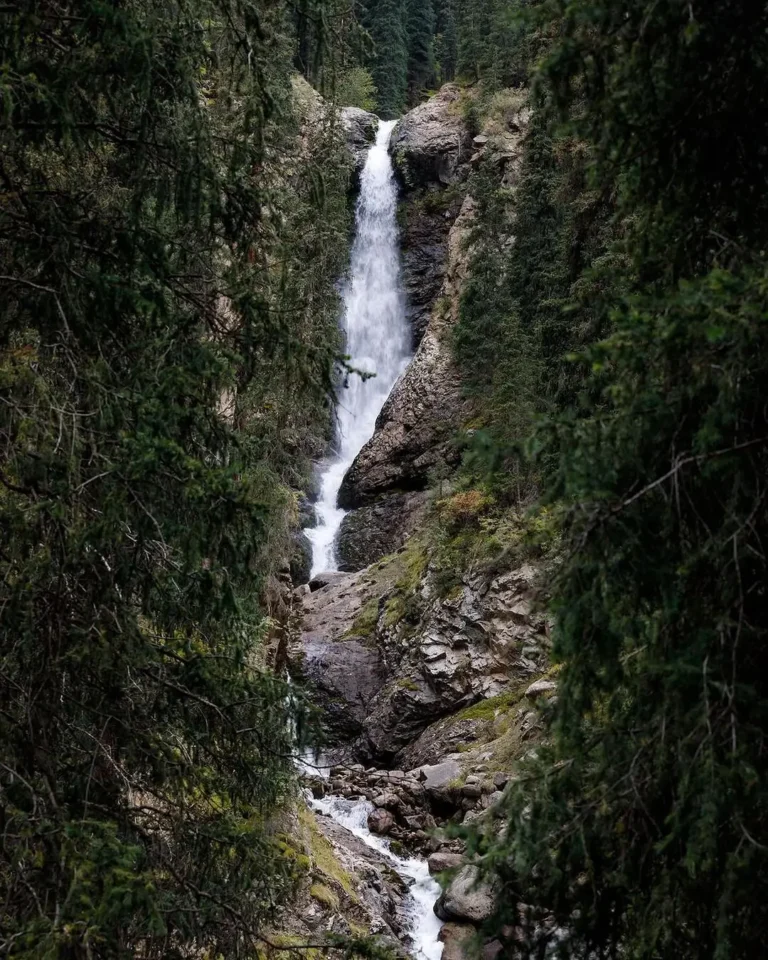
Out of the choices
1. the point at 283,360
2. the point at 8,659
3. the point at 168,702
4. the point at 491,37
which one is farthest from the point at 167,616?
the point at 491,37

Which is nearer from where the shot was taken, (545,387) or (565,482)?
(565,482)

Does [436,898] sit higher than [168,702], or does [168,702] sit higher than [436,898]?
[168,702]

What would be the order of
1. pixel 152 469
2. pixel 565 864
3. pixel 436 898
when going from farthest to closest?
pixel 436 898
pixel 152 469
pixel 565 864

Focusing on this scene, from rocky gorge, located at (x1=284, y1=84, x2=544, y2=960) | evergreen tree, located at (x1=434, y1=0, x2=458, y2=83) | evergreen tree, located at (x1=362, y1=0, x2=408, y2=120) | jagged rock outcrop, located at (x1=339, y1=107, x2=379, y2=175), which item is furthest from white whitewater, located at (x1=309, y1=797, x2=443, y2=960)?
evergreen tree, located at (x1=434, y1=0, x2=458, y2=83)

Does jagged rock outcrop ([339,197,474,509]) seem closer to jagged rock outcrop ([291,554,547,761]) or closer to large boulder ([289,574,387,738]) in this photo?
large boulder ([289,574,387,738])

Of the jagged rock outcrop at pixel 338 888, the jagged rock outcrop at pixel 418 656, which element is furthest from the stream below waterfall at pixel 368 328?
the jagged rock outcrop at pixel 338 888

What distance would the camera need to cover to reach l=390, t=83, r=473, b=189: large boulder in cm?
3347

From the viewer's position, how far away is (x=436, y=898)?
11984 mm

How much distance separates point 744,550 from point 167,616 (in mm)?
3040

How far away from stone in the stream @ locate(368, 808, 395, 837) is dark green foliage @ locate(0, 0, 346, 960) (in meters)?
9.08

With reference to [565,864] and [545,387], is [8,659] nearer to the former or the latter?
[565,864]

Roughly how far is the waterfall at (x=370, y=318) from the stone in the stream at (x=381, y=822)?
14.2 metres

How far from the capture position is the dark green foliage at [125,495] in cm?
421

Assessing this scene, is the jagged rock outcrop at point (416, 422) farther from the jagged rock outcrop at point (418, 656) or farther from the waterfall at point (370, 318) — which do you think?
the jagged rock outcrop at point (418, 656)
